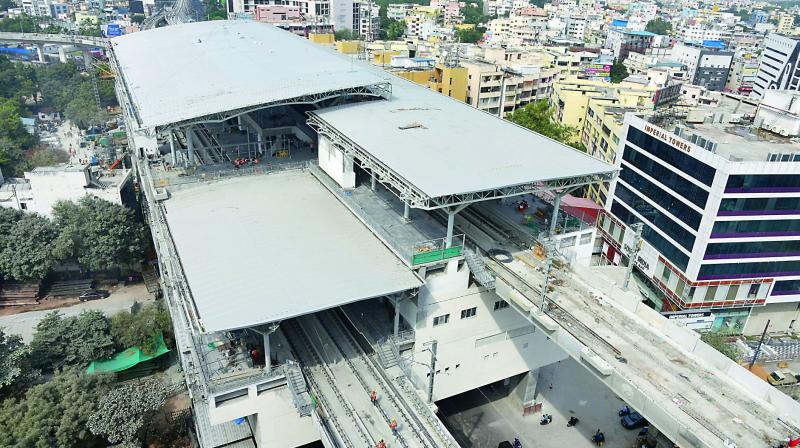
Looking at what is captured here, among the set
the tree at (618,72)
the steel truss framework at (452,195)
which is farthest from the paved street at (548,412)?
the tree at (618,72)

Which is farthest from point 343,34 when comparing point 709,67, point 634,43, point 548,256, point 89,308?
point 548,256

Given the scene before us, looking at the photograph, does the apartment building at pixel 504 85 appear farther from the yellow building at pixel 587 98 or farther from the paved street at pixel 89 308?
the paved street at pixel 89 308

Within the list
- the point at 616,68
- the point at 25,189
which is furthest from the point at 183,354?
the point at 616,68

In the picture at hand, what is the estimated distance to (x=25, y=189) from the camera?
59.0 m

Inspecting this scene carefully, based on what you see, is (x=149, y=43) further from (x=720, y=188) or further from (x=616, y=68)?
(x=616, y=68)

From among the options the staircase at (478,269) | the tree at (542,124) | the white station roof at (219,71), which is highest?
the white station roof at (219,71)

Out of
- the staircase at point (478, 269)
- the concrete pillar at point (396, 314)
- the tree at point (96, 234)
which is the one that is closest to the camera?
the concrete pillar at point (396, 314)

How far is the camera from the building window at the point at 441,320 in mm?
34000

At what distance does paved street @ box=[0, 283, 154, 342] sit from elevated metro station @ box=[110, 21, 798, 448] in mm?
12753

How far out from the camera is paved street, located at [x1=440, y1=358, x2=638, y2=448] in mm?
40344

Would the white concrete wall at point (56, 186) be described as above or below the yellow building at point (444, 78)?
below

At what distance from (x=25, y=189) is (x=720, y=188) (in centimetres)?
6764

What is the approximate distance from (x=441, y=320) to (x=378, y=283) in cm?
559

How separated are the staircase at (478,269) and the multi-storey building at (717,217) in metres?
25.2
